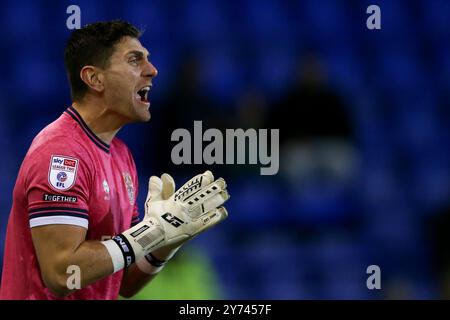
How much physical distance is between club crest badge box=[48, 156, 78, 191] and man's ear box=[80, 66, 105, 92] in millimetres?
454

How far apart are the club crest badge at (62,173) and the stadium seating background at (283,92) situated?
132 inches

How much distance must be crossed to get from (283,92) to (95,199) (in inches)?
190

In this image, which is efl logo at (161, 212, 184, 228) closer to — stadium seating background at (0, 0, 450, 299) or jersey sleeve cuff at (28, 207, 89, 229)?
jersey sleeve cuff at (28, 207, 89, 229)

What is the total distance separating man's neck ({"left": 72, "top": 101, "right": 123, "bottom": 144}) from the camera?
4084mm

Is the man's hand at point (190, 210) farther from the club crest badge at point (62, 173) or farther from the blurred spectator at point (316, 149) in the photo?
the blurred spectator at point (316, 149)

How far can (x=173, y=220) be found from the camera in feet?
12.6

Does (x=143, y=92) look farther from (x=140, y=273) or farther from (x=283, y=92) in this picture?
(x=283, y=92)

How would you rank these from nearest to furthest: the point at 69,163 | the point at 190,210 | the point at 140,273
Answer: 1. the point at 69,163
2. the point at 190,210
3. the point at 140,273

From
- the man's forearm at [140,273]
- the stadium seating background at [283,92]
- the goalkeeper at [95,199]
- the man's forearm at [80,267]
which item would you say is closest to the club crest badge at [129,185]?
the goalkeeper at [95,199]

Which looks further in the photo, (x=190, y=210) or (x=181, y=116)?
(x=181, y=116)

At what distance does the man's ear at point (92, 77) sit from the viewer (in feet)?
13.4

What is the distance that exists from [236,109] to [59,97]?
5.44 feet

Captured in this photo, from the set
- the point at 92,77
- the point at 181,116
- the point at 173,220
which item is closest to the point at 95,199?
the point at 173,220
